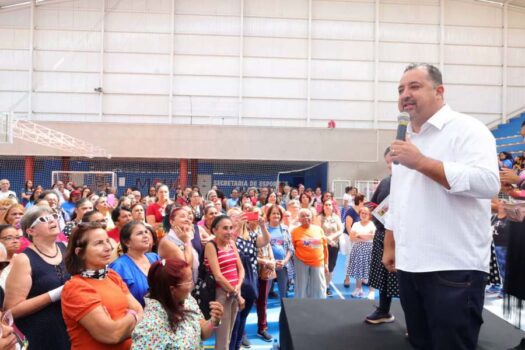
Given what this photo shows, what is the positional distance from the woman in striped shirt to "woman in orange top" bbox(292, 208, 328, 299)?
1.49m

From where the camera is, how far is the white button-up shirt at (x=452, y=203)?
4.46 ft

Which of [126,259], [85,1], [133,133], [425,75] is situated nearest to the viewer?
[425,75]

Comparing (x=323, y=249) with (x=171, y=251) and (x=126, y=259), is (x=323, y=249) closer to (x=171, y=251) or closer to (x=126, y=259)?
(x=171, y=251)

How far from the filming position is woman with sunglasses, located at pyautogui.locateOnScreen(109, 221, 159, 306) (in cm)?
266

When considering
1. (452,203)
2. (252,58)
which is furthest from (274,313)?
(252,58)

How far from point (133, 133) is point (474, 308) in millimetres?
15948

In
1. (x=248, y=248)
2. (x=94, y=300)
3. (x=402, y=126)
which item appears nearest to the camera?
(x=402, y=126)

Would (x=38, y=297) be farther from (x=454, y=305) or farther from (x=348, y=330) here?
(x=454, y=305)

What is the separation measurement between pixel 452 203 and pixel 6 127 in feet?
38.0

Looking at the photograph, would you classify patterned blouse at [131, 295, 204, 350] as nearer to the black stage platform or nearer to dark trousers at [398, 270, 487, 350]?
the black stage platform

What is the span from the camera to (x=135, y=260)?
286cm

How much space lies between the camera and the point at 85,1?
17.1 meters

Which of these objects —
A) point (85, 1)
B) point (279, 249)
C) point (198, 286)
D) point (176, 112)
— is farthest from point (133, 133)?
point (198, 286)

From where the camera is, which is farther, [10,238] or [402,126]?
[10,238]
